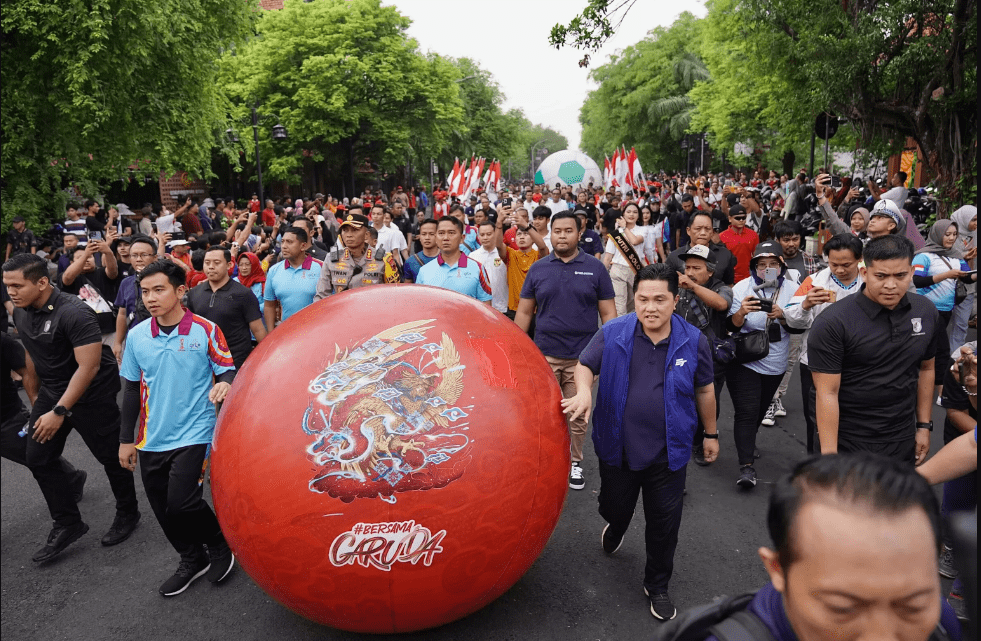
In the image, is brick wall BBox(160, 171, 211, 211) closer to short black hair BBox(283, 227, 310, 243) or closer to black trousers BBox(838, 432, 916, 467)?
short black hair BBox(283, 227, 310, 243)

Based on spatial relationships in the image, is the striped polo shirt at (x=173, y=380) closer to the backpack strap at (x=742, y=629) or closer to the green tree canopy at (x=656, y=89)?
the backpack strap at (x=742, y=629)

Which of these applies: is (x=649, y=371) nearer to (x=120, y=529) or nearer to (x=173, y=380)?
(x=173, y=380)

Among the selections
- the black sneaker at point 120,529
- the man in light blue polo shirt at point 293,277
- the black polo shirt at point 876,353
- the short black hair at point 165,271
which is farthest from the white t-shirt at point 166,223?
the black polo shirt at point 876,353

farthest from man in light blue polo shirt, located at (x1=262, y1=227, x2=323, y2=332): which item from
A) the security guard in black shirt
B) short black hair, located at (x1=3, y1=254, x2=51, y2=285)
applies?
short black hair, located at (x1=3, y1=254, x2=51, y2=285)

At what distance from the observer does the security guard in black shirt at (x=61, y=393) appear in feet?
15.5

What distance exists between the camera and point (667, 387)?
3.81 m

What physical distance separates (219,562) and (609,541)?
264cm

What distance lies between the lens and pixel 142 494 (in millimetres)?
5934

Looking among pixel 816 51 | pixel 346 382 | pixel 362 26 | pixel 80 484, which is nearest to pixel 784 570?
pixel 346 382

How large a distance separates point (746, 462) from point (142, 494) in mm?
5310

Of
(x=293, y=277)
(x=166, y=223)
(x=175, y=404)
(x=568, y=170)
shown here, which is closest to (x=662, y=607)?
(x=175, y=404)

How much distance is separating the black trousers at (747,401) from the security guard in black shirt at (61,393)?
4.94 meters

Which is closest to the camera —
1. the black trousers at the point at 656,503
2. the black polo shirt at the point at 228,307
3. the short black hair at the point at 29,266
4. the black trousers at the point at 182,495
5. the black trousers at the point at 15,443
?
the black trousers at the point at 656,503

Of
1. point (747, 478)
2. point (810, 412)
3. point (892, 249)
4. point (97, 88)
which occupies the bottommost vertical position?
point (747, 478)
